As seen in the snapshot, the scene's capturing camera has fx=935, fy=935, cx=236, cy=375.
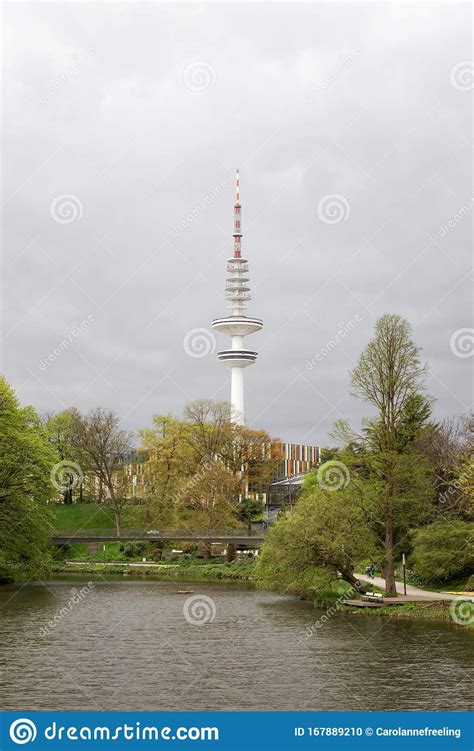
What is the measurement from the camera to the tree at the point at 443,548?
Answer: 1636 inches

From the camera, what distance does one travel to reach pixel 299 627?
35.2m

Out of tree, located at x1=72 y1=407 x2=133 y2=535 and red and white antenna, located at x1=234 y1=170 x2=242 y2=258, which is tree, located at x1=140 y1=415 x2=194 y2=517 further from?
red and white antenna, located at x1=234 y1=170 x2=242 y2=258

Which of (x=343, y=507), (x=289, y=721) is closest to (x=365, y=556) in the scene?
(x=343, y=507)

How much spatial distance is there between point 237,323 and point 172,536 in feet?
199

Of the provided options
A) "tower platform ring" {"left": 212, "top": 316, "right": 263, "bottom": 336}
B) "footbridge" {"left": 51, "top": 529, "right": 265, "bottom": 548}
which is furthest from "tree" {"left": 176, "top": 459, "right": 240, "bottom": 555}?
"tower platform ring" {"left": 212, "top": 316, "right": 263, "bottom": 336}

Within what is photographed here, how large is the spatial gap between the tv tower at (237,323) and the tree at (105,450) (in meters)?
35.2

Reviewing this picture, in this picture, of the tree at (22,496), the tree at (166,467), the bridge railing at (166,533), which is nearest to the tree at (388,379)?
the tree at (22,496)

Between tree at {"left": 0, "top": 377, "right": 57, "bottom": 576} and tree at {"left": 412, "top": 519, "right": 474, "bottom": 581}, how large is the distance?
19.3 metres

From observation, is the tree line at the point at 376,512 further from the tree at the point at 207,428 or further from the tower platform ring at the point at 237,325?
the tower platform ring at the point at 237,325

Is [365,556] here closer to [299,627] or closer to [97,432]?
[299,627]

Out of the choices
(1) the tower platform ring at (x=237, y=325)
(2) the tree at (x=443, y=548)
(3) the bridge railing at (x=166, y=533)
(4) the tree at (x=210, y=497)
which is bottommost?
(2) the tree at (x=443, y=548)

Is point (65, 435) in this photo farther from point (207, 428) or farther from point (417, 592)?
point (417, 592)

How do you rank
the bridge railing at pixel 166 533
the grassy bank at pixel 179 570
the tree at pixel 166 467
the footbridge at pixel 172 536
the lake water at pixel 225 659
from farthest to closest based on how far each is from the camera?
the tree at pixel 166 467 → the bridge railing at pixel 166 533 → the footbridge at pixel 172 536 → the grassy bank at pixel 179 570 → the lake water at pixel 225 659

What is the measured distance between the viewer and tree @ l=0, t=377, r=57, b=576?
47.0 metres
